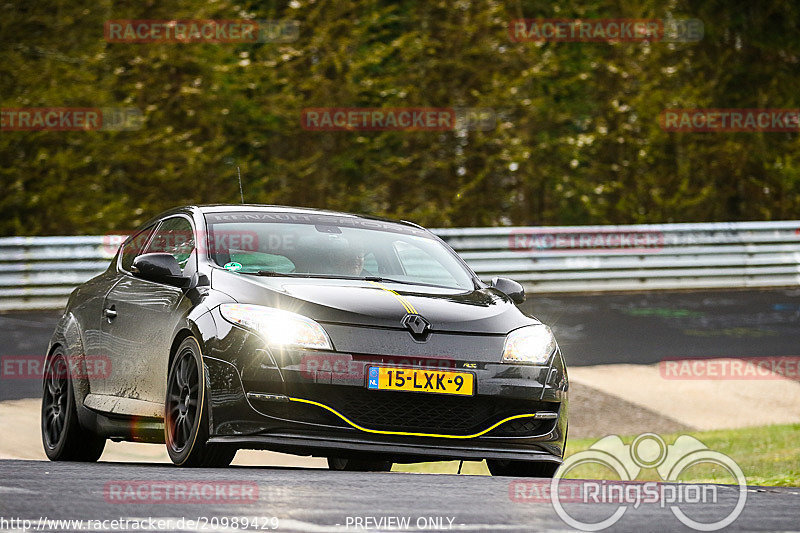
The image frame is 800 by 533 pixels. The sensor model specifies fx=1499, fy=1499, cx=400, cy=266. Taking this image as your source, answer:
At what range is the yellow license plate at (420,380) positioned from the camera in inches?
287

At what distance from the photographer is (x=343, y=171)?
96.3 feet

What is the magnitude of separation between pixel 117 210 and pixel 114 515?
1990 cm

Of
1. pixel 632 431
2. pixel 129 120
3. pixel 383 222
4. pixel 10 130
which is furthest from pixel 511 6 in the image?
pixel 383 222

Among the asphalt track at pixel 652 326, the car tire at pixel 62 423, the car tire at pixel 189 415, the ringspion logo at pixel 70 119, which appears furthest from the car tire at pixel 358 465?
the ringspion logo at pixel 70 119

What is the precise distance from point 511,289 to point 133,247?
2443 mm

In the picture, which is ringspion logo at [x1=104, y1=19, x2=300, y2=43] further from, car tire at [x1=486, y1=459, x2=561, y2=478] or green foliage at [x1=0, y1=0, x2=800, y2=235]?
car tire at [x1=486, y1=459, x2=561, y2=478]

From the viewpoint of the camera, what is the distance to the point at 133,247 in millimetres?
9477

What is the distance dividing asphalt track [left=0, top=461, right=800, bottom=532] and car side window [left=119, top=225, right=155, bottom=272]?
2.02 m

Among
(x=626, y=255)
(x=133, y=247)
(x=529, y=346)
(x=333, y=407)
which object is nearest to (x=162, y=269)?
(x=333, y=407)

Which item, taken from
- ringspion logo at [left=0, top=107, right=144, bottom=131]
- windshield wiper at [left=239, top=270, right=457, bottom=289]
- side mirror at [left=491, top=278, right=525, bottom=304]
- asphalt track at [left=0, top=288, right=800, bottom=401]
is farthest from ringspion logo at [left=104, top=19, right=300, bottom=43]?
windshield wiper at [left=239, top=270, right=457, bottom=289]

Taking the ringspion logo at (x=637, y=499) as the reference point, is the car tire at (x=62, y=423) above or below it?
below

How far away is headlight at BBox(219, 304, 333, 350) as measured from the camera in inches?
287

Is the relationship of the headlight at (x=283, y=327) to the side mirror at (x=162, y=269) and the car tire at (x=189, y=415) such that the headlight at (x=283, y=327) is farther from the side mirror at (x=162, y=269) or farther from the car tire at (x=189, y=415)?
the side mirror at (x=162, y=269)

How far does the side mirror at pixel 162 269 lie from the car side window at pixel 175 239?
18cm
